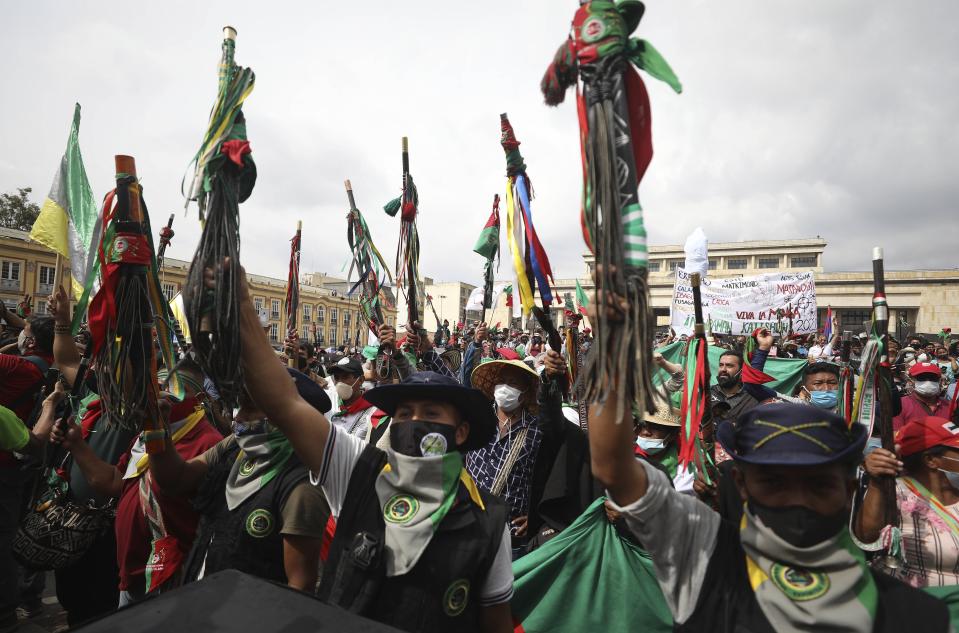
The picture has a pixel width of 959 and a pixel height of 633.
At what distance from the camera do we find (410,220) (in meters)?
3.80

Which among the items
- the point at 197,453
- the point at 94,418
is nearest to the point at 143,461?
the point at 197,453

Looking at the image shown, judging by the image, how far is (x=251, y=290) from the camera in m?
19.4

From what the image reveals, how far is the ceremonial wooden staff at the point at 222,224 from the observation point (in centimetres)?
171

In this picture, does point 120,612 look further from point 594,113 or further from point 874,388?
point 874,388

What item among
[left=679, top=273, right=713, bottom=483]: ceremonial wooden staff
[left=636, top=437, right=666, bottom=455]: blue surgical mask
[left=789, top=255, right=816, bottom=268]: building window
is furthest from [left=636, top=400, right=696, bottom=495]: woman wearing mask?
[left=789, top=255, right=816, bottom=268]: building window

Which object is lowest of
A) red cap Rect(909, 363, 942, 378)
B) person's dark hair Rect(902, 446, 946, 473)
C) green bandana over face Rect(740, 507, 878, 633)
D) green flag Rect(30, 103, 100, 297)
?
green bandana over face Rect(740, 507, 878, 633)

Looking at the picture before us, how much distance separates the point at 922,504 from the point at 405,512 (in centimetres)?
263

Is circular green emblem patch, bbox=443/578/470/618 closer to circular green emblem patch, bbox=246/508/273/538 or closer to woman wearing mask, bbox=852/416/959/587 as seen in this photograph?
circular green emblem patch, bbox=246/508/273/538

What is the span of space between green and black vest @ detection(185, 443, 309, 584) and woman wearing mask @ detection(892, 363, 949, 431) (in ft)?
20.7

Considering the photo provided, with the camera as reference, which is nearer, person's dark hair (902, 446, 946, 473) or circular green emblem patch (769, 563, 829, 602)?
circular green emblem patch (769, 563, 829, 602)

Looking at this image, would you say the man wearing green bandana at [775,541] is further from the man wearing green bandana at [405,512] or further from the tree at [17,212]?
the tree at [17,212]

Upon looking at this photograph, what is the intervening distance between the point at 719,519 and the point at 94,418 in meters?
4.14

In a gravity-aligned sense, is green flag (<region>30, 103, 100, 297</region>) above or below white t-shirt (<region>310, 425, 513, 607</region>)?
above

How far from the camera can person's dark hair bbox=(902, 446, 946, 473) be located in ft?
8.59
